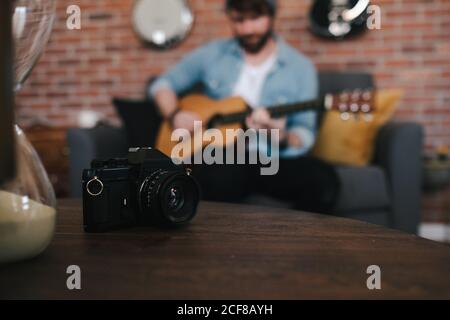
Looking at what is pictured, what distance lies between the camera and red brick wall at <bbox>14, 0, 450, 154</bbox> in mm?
2547

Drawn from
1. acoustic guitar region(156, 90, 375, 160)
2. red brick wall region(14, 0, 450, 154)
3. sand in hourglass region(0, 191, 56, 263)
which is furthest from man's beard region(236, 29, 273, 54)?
sand in hourglass region(0, 191, 56, 263)

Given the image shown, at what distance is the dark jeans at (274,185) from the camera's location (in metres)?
1.74

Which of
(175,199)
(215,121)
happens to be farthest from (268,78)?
(175,199)

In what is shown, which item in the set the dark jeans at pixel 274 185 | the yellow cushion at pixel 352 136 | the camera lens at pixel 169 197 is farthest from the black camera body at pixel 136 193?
the yellow cushion at pixel 352 136

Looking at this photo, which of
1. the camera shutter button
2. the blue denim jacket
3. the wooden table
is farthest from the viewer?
the blue denim jacket

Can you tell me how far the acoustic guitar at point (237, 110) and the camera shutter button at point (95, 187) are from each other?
112 cm

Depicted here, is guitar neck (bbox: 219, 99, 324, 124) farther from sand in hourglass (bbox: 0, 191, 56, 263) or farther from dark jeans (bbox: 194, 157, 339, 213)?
sand in hourglass (bbox: 0, 191, 56, 263)

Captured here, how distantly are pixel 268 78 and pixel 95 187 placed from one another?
1.43 m

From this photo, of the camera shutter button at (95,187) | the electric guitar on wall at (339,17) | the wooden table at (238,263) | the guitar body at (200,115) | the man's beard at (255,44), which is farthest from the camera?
the electric guitar on wall at (339,17)

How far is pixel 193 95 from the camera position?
82.7 inches

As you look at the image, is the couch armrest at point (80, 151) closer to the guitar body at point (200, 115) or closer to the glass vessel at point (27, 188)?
the guitar body at point (200, 115)

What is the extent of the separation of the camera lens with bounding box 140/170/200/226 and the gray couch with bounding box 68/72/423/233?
3.17 feet

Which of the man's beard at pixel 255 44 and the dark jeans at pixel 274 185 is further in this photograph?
the man's beard at pixel 255 44
